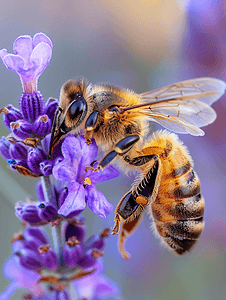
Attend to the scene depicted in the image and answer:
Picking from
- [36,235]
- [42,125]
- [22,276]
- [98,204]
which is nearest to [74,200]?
[98,204]

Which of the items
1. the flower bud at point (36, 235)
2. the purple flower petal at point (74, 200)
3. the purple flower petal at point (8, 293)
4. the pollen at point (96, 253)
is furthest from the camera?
the purple flower petal at point (8, 293)

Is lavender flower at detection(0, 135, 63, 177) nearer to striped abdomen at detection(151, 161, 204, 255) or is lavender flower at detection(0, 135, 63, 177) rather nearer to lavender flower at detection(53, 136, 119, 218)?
lavender flower at detection(53, 136, 119, 218)

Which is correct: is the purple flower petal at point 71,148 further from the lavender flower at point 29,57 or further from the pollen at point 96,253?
the pollen at point 96,253

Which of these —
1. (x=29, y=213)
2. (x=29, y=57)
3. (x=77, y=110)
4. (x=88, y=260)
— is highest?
(x=29, y=57)

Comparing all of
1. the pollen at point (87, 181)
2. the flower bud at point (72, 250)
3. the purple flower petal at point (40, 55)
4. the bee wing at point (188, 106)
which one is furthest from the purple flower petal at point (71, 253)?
the purple flower petal at point (40, 55)

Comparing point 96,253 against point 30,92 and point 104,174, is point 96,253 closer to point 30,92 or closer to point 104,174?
point 104,174

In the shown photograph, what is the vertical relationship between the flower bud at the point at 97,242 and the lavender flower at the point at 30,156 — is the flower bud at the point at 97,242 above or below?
below

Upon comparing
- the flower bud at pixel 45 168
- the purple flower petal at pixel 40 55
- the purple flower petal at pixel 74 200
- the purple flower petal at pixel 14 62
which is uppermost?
the purple flower petal at pixel 40 55

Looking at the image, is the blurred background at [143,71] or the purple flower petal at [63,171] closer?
the purple flower petal at [63,171]
